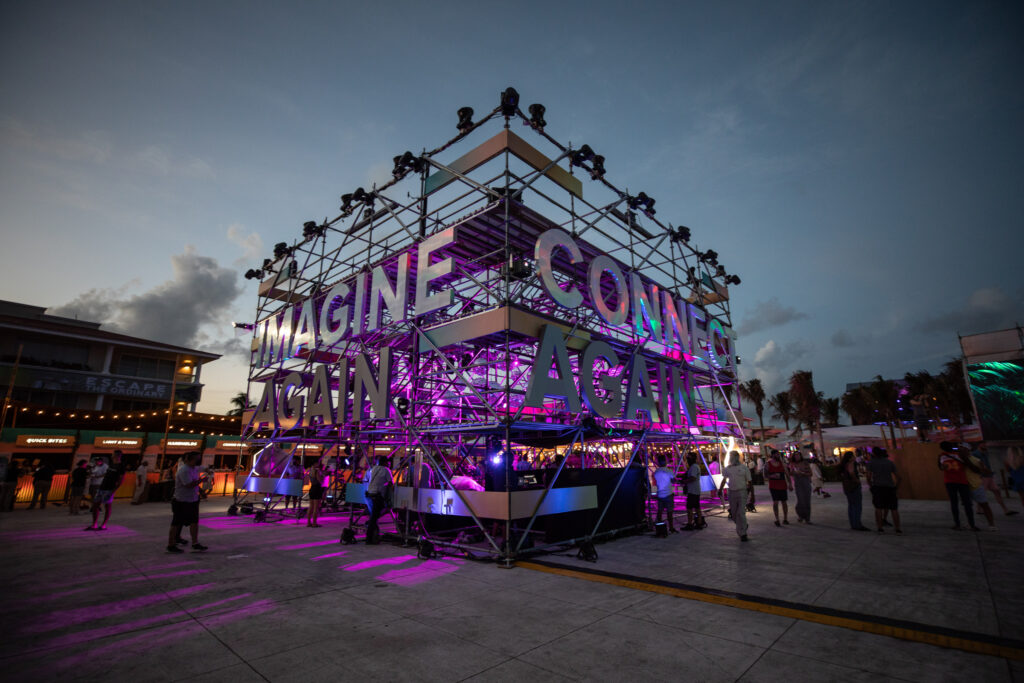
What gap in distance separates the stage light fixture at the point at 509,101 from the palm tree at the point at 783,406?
239 ft

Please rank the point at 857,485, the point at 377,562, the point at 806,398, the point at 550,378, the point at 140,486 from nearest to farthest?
the point at 377,562 → the point at 550,378 → the point at 857,485 → the point at 140,486 → the point at 806,398

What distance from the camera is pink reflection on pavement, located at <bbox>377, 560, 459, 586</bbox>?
6721mm

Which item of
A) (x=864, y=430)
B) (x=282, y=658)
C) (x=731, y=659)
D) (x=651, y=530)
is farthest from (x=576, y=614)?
(x=864, y=430)

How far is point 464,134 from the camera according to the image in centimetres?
1212

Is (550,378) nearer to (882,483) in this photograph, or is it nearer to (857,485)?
(857,485)

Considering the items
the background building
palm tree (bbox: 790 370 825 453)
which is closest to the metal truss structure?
Result: the background building

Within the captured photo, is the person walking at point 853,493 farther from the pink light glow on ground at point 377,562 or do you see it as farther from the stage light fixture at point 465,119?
the stage light fixture at point 465,119

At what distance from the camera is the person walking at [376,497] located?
9922 millimetres

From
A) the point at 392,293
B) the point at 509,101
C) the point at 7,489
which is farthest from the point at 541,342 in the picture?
the point at 7,489

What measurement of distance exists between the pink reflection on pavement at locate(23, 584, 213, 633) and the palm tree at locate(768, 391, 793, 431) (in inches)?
3091

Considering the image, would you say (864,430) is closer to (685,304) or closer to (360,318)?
(685,304)

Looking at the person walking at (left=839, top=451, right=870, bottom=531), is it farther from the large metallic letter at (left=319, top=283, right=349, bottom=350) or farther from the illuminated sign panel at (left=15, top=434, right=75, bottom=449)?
the illuminated sign panel at (left=15, top=434, right=75, bottom=449)

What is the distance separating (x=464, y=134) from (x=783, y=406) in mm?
76322

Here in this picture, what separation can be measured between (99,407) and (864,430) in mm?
61994
